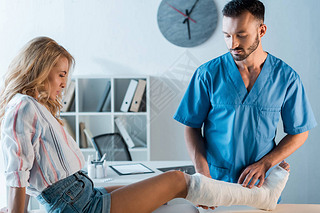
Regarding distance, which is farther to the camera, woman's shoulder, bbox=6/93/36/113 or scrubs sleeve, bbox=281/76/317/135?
scrubs sleeve, bbox=281/76/317/135

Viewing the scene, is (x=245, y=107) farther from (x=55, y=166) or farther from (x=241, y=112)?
(x=55, y=166)

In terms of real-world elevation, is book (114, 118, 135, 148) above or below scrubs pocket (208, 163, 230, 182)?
below

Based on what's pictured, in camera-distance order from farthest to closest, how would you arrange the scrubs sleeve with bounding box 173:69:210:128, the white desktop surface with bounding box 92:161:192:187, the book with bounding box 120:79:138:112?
1. the book with bounding box 120:79:138:112
2. the white desktop surface with bounding box 92:161:192:187
3. the scrubs sleeve with bounding box 173:69:210:128

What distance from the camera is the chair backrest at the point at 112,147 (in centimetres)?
244

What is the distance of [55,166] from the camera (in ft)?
3.69

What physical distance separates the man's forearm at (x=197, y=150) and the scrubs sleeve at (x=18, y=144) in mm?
648

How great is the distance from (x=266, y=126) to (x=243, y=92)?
17 centimetres

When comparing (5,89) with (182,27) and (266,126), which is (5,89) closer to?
(266,126)

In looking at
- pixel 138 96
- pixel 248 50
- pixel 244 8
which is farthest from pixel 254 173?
pixel 138 96

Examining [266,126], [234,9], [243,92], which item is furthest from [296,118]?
[234,9]

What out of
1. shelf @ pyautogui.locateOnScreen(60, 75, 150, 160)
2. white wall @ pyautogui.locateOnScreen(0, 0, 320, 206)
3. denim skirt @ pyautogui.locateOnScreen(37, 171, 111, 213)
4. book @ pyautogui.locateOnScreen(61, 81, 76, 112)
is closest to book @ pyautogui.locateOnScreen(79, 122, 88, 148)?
shelf @ pyautogui.locateOnScreen(60, 75, 150, 160)

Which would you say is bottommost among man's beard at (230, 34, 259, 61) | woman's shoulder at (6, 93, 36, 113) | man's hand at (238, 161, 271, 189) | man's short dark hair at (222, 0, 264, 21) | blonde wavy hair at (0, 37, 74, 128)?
man's hand at (238, 161, 271, 189)

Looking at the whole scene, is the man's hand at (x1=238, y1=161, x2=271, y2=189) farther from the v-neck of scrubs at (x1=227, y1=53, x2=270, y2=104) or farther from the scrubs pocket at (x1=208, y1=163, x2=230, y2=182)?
the v-neck of scrubs at (x1=227, y1=53, x2=270, y2=104)

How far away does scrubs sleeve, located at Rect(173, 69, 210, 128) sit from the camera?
137cm
